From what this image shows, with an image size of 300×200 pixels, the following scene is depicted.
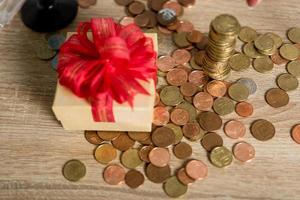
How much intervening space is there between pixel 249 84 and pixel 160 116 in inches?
8.2

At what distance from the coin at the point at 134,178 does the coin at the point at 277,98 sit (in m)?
0.31

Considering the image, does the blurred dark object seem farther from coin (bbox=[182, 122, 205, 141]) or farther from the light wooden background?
coin (bbox=[182, 122, 205, 141])

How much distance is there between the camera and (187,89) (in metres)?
0.87

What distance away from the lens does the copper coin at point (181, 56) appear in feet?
2.97

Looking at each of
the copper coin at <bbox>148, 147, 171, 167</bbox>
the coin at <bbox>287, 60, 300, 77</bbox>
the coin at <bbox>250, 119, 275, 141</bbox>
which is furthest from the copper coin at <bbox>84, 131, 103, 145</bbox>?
the coin at <bbox>287, 60, 300, 77</bbox>

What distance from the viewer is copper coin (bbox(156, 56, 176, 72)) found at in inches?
35.3

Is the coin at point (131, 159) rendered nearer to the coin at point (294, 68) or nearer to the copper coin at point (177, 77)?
the copper coin at point (177, 77)

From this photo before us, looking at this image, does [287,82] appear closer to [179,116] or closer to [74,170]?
[179,116]

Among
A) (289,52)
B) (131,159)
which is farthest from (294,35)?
(131,159)

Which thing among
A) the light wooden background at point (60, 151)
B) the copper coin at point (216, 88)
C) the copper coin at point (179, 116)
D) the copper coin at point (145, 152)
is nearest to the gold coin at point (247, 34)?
the light wooden background at point (60, 151)

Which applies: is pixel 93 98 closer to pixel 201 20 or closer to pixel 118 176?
pixel 118 176

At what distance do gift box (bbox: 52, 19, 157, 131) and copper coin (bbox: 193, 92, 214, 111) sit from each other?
13 centimetres

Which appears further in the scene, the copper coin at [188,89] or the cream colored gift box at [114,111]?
the copper coin at [188,89]

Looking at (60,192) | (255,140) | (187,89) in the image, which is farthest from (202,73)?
(60,192)
